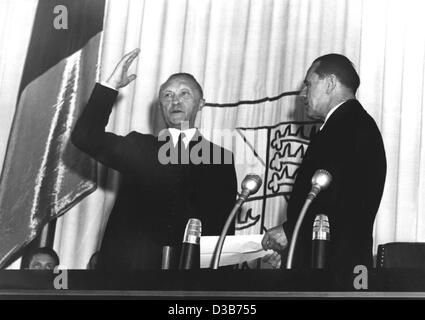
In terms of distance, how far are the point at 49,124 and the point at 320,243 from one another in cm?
226

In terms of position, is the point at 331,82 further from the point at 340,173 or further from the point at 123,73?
the point at 123,73

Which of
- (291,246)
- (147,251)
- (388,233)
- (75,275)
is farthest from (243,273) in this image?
(388,233)

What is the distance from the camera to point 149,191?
12.4 ft

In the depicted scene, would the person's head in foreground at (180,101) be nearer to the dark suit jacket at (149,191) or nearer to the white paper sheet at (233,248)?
Result: the dark suit jacket at (149,191)

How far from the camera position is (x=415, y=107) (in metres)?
4.17

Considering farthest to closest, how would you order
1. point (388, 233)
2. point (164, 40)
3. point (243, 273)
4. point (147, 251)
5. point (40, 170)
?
point (164, 40) < point (40, 170) < point (388, 233) < point (147, 251) < point (243, 273)

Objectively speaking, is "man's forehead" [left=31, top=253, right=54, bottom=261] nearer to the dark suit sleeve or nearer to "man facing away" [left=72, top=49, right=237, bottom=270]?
"man facing away" [left=72, top=49, right=237, bottom=270]

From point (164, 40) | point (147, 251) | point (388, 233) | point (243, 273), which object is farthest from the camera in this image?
point (164, 40)

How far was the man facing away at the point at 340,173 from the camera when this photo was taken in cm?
290

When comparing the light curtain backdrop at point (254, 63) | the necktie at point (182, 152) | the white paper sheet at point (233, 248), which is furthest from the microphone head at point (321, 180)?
the light curtain backdrop at point (254, 63)

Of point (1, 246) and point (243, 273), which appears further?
point (1, 246)

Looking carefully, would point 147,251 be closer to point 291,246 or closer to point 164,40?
point 291,246

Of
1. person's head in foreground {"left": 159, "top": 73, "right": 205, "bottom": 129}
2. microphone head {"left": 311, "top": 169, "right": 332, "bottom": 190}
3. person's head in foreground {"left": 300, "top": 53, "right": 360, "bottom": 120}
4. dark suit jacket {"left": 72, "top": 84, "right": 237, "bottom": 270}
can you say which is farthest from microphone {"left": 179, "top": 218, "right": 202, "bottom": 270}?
person's head in foreground {"left": 159, "top": 73, "right": 205, "bottom": 129}

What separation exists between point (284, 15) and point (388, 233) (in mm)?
1207
